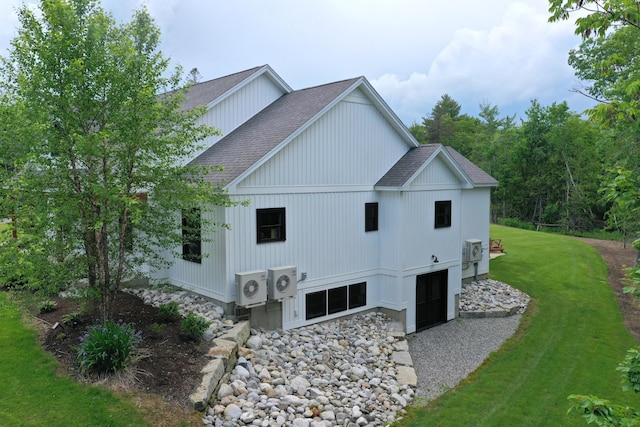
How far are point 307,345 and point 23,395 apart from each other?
5693mm

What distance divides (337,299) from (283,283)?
89.6 inches

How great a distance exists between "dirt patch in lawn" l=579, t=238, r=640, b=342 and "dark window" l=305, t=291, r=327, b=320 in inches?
271

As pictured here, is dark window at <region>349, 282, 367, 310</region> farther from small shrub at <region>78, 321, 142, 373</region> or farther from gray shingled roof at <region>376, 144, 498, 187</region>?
small shrub at <region>78, 321, 142, 373</region>

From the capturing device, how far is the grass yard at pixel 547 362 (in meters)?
9.08

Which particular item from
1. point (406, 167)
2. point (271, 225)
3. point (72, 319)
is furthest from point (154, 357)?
point (406, 167)

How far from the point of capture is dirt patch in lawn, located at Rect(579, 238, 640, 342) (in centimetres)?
1565

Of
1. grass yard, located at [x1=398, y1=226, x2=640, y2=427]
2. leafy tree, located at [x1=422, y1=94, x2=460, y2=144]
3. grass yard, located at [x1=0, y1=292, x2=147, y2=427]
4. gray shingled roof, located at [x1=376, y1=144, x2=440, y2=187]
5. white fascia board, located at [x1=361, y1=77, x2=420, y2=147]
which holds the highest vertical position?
leafy tree, located at [x1=422, y1=94, x2=460, y2=144]

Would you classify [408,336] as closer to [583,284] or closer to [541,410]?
[541,410]

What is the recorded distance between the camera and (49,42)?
304 inches

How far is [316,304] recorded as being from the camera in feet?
39.8

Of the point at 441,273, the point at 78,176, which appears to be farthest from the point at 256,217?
the point at 441,273

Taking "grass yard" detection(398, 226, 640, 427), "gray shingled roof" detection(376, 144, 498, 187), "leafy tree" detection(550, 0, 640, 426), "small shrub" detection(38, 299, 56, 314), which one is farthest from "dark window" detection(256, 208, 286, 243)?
"leafy tree" detection(550, 0, 640, 426)

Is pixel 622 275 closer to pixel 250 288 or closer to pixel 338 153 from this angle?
pixel 338 153

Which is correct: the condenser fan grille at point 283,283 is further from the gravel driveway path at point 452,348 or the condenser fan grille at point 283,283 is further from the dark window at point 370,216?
the gravel driveway path at point 452,348
